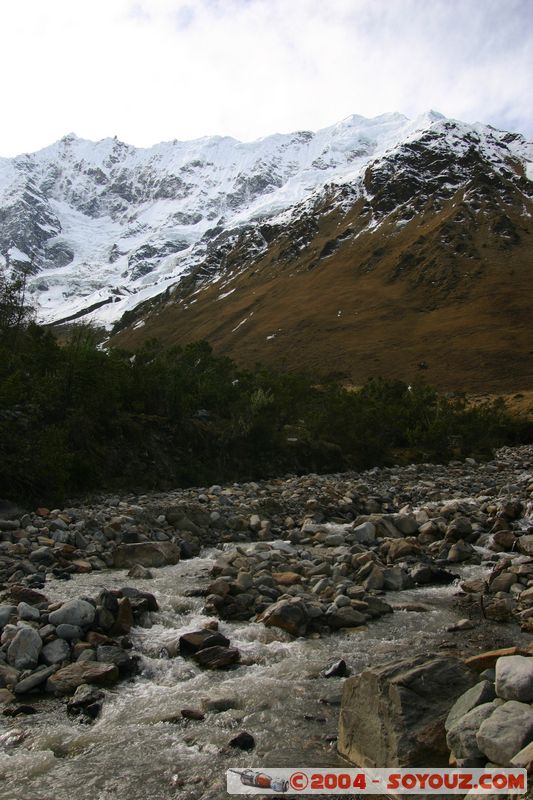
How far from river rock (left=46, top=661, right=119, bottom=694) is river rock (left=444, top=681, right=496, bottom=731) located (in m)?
4.23

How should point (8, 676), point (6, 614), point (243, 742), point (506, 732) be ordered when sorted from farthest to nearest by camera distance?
1. point (6, 614)
2. point (8, 676)
3. point (243, 742)
4. point (506, 732)

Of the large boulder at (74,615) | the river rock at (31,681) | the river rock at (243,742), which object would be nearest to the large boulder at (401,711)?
the river rock at (243,742)

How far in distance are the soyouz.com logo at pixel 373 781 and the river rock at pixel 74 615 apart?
3.57 meters

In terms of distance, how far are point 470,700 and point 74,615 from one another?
5586 mm

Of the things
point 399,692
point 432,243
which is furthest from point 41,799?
point 432,243

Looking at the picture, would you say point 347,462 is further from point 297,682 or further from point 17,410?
point 297,682

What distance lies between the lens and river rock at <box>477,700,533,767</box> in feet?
15.4

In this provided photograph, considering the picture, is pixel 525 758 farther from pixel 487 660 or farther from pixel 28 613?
pixel 28 613

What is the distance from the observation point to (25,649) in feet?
25.3

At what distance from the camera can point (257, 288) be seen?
18188 cm

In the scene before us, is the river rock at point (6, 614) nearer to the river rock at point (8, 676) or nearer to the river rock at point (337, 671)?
the river rock at point (8, 676)

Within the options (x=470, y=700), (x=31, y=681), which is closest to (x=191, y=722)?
(x=31, y=681)

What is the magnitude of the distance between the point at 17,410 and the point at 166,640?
16.0 m

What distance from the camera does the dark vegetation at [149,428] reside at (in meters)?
21.0
